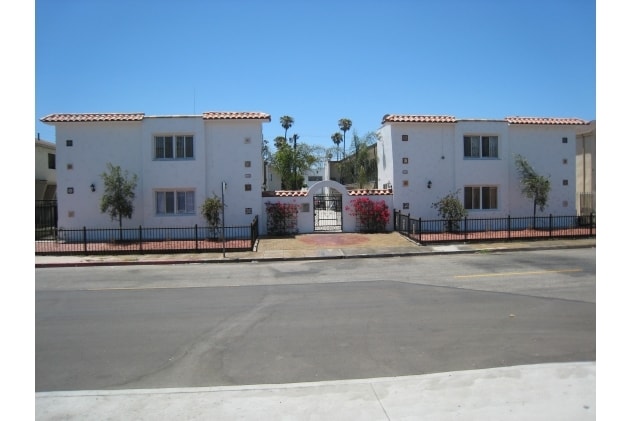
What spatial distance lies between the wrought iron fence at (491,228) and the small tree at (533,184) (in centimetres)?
82

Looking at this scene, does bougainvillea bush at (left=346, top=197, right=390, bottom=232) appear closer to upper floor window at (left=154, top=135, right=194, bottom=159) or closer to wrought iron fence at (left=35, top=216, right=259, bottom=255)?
wrought iron fence at (left=35, top=216, right=259, bottom=255)

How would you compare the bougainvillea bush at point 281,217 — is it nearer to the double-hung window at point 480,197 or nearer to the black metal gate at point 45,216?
the double-hung window at point 480,197

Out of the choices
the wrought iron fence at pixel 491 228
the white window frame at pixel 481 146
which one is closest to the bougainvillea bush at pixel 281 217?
the wrought iron fence at pixel 491 228

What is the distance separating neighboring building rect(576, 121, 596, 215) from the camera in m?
27.1

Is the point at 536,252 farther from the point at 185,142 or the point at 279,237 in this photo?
the point at 185,142

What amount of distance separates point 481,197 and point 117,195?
60.4 feet

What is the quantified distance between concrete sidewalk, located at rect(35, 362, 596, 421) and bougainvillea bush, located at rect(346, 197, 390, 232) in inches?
691

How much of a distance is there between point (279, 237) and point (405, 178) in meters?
7.30

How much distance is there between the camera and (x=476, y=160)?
23984 millimetres

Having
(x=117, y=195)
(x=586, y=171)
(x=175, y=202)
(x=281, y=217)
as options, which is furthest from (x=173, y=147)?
(x=586, y=171)

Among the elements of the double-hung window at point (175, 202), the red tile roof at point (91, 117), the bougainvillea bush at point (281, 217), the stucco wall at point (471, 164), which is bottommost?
the bougainvillea bush at point (281, 217)

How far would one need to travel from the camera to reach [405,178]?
23.5 m

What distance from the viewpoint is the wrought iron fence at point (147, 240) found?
728 inches

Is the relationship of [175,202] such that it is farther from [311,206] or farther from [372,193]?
[372,193]
